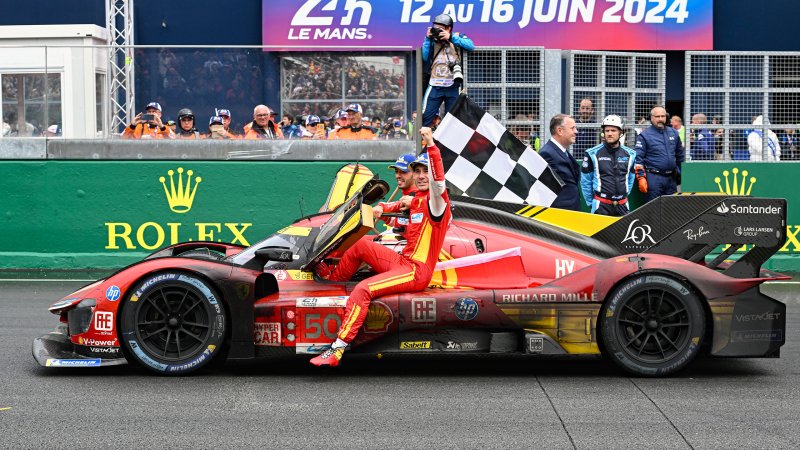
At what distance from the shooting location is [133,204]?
13430 millimetres

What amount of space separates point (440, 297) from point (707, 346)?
177 cm

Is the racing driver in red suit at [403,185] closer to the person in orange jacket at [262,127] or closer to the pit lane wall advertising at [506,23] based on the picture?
the person in orange jacket at [262,127]

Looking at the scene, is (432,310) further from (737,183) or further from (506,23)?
(506,23)

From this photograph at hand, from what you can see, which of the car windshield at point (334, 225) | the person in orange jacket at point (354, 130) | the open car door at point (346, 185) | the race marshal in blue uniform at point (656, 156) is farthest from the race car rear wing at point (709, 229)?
the person in orange jacket at point (354, 130)

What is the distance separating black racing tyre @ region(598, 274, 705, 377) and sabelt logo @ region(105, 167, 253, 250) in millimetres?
6910

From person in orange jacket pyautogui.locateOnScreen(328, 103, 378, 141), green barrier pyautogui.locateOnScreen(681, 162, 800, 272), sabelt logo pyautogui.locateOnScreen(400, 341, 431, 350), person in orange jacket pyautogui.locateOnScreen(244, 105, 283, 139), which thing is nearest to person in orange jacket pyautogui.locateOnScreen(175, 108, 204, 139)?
person in orange jacket pyautogui.locateOnScreen(244, 105, 283, 139)

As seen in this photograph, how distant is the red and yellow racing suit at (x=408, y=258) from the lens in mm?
7246

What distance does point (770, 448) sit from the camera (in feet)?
18.7

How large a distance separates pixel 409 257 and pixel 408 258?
0.04ft

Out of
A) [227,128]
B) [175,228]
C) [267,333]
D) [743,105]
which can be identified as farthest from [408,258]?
[743,105]

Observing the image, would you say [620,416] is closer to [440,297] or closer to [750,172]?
[440,297]

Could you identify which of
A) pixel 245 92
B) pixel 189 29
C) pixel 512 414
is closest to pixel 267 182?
pixel 245 92

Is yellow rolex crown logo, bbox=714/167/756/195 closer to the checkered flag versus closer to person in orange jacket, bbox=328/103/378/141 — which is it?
the checkered flag

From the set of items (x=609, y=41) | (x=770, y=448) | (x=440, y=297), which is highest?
(x=609, y=41)
